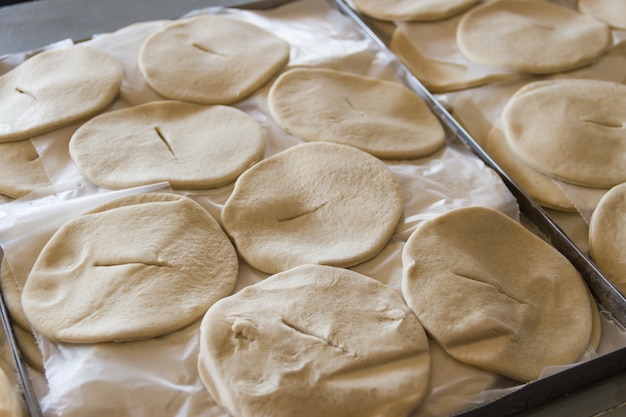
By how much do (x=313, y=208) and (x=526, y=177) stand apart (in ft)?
1.95

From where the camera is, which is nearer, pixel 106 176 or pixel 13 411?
pixel 13 411

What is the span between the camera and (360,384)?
1203 mm

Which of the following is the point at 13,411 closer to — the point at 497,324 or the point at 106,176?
the point at 106,176

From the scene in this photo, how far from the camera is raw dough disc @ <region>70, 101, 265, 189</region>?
164 cm

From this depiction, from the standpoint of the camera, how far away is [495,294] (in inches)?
55.0

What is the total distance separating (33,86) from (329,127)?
854 millimetres

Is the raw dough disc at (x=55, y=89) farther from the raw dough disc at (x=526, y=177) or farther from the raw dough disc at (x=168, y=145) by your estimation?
the raw dough disc at (x=526, y=177)

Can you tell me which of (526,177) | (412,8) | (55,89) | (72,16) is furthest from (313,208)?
(72,16)

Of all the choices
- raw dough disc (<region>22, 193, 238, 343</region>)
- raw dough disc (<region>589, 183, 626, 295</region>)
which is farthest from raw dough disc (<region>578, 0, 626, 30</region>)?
raw dough disc (<region>22, 193, 238, 343</region>)

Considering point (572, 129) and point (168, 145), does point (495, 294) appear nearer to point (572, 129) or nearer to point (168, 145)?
point (572, 129)

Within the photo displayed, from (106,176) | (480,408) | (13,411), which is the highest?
(106,176)

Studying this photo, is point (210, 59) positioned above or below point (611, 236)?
above

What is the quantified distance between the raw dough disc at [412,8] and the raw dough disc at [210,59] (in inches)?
16.2

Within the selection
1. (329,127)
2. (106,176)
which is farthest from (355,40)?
(106,176)
